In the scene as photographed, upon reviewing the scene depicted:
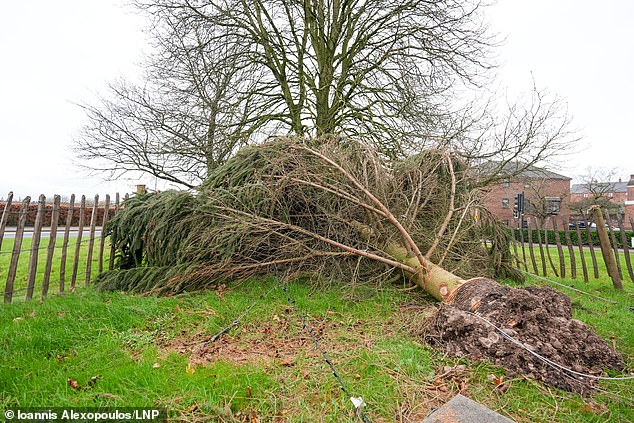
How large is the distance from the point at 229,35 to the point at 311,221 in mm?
5915

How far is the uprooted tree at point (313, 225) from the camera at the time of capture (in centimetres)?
487

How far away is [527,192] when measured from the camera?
28.5 metres

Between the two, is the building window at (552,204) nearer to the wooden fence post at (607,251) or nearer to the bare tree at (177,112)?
the wooden fence post at (607,251)

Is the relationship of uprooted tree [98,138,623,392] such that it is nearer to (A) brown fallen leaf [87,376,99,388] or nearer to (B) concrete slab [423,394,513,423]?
(B) concrete slab [423,394,513,423]

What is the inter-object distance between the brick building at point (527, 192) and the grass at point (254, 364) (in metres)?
3.78

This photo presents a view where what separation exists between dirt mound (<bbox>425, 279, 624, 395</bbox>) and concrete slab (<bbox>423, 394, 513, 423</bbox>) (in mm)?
774

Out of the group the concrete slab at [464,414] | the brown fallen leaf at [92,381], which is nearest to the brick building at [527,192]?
the concrete slab at [464,414]

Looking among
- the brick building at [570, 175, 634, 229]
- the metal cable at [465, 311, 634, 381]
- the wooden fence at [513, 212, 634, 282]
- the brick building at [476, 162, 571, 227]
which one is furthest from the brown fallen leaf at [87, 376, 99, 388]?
the brick building at [570, 175, 634, 229]

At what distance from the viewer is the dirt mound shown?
271 cm

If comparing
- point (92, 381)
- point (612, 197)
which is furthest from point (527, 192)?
point (92, 381)

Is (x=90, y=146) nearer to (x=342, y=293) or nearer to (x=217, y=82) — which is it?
(x=217, y=82)

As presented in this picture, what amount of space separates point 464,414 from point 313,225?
3477mm

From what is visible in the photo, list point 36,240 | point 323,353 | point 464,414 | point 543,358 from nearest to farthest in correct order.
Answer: point 464,414
point 543,358
point 323,353
point 36,240

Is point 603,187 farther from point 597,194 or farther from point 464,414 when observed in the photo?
point 464,414
